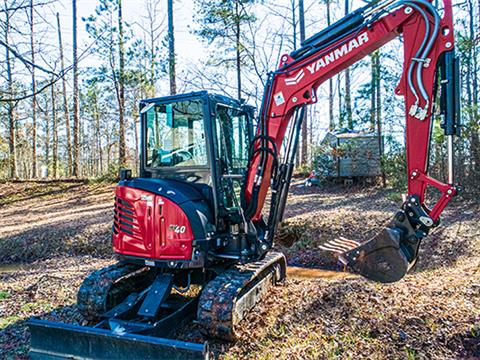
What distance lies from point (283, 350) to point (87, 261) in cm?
591

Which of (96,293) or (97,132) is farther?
(97,132)

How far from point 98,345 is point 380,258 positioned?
2.73 meters

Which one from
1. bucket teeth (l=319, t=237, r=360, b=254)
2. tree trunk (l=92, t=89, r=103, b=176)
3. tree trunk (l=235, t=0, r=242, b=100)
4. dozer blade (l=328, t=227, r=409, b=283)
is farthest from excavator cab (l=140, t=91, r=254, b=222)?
tree trunk (l=92, t=89, r=103, b=176)

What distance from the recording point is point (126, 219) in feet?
14.9

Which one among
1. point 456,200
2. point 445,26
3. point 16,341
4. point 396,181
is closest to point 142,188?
point 16,341

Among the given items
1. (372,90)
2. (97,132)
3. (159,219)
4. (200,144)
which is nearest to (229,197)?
(200,144)

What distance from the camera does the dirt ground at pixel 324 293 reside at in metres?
3.74

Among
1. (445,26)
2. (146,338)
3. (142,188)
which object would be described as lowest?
(146,338)

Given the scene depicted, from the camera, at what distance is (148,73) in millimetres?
18125

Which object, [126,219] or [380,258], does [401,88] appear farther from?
[126,219]

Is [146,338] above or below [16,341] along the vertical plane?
above

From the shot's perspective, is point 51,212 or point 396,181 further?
point 51,212

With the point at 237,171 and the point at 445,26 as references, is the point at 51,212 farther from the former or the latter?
the point at 445,26

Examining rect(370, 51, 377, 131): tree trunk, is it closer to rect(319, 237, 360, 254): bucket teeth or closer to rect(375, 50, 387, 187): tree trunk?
rect(375, 50, 387, 187): tree trunk
